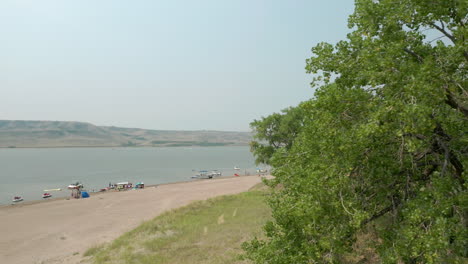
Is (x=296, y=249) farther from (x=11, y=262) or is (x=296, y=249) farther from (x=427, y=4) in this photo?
(x=11, y=262)

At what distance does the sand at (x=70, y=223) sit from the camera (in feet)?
93.9

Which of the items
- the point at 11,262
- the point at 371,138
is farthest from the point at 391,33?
the point at 11,262

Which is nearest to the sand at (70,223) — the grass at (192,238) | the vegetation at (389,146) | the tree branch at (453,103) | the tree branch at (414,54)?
the grass at (192,238)

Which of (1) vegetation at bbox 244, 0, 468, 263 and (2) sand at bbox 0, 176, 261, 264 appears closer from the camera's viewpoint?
(1) vegetation at bbox 244, 0, 468, 263

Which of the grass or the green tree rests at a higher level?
the green tree

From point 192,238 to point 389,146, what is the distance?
18144mm

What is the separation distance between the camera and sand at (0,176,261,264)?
28609mm

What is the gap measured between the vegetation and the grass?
26.0 feet

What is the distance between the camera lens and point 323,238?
23.3ft

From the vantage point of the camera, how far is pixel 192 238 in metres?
23.4

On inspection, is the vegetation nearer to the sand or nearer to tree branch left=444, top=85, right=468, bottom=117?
tree branch left=444, top=85, right=468, bottom=117

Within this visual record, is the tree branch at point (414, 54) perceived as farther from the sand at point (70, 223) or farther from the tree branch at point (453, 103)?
the sand at point (70, 223)

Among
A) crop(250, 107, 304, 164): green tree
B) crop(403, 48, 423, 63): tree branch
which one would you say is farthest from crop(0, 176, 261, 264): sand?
crop(403, 48, 423, 63): tree branch

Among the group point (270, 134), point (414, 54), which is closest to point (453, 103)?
point (414, 54)
